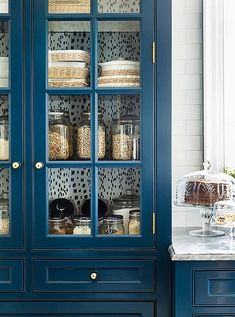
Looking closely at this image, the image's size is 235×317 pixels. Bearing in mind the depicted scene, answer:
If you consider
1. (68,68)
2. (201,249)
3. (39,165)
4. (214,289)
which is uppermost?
(68,68)

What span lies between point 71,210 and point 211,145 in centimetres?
90

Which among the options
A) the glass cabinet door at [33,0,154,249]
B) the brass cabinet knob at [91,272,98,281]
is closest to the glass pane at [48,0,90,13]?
the glass cabinet door at [33,0,154,249]

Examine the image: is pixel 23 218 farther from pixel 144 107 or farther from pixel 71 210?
pixel 144 107

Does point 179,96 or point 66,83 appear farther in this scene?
point 179,96

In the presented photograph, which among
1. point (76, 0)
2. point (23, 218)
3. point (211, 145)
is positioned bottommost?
point (23, 218)

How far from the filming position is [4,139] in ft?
8.90

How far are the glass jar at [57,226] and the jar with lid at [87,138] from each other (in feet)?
1.07

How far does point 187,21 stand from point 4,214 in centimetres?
147

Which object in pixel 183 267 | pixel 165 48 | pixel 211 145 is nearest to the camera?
pixel 183 267

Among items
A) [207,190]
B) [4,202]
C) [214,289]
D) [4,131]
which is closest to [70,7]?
[4,131]

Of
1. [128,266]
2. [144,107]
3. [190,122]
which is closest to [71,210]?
[128,266]

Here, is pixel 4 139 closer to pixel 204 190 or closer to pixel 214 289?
pixel 204 190

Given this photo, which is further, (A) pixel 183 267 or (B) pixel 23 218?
(B) pixel 23 218

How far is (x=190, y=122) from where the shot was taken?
3172mm
